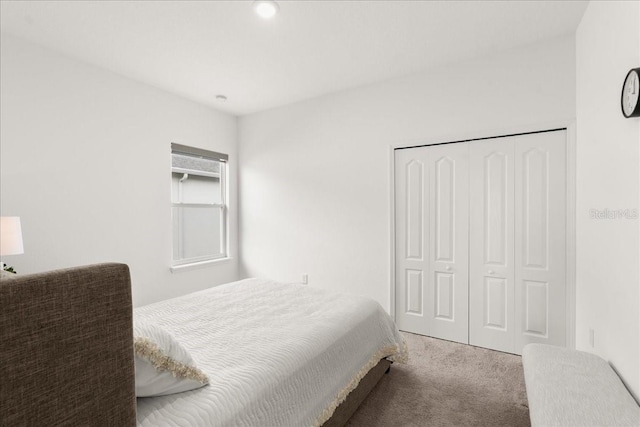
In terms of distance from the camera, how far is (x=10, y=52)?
2555mm

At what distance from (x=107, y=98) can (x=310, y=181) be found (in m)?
2.30

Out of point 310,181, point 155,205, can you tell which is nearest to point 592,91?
point 310,181

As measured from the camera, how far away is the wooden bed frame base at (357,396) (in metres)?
1.75

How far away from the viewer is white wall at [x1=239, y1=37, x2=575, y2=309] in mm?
2824

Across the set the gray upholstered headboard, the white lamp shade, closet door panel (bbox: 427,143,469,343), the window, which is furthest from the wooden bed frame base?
the window

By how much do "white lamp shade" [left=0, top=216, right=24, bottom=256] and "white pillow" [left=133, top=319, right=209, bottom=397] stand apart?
5.19 ft

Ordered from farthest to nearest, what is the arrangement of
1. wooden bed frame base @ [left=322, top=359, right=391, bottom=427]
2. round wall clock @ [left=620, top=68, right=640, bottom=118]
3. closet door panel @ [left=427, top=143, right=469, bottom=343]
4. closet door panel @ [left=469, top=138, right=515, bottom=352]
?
closet door panel @ [left=427, top=143, right=469, bottom=343]
closet door panel @ [left=469, top=138, right=515, bottom=352]
wooden bed frame base @ [left=322, top=359, right=391, bottom=427]
round wall clock @ [left=620, top=68, right=640, bottom=118]

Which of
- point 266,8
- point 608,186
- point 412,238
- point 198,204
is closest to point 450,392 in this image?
point 412,238

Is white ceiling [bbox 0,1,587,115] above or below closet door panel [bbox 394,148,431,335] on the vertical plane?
above

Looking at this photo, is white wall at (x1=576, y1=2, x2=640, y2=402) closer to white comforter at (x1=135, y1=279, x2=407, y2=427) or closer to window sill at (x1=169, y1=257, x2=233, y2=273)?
white comforter at (x1=135, y1=279, x2=407, y2=427)

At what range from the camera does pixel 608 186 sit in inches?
73.0

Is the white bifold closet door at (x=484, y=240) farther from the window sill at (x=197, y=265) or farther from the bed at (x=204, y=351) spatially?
the window sill at (x=197, y=265)

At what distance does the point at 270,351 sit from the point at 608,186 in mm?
2116

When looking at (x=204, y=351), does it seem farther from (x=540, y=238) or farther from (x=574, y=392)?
(x=540, y=238)
